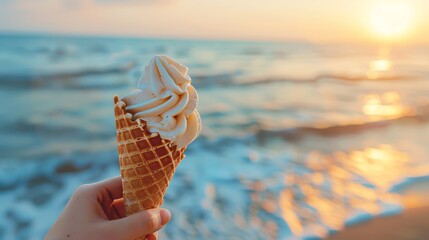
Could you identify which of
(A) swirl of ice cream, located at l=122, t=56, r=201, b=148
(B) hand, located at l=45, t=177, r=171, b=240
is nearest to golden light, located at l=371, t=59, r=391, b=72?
(A) swirl of ice cream, located at l=122, t=56, r=201, b=148

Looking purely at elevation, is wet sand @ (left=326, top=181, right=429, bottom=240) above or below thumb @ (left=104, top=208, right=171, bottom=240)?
below

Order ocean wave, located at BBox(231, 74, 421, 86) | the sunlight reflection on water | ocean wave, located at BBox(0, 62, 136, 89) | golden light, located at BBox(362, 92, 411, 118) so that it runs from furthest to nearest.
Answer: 1. ocean wave, located at BBox(231, 74, 421, 86)
2. ocean wave, located at BBox(0, 62, 136, 89)
3. golden light, located at BBox(362, 92, 411, 118)
4. the sunlight reflection on water

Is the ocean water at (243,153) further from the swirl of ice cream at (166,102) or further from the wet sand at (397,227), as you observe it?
the swirl of ice cream at (166,102)

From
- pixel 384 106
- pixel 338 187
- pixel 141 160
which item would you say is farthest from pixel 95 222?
pixel 384 106

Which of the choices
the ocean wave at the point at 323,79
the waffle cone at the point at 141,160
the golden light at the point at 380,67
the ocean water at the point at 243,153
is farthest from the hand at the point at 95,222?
the golden light at the point at 380,67

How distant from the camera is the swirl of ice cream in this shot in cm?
205

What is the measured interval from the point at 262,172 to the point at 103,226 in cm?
376

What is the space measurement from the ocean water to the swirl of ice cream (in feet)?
7.03

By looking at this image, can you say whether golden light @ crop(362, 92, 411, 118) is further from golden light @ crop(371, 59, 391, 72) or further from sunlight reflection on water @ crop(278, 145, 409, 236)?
golden light @ crop(371, 59, 391, 72)

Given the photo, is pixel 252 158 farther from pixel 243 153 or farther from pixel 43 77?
pixel 43 77

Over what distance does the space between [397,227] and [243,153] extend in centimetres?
260

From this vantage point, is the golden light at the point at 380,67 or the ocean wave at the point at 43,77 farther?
the golden light at the point at 380,67

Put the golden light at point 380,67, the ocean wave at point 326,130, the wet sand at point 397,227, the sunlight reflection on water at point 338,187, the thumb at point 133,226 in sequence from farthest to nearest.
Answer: the golden light at point 380,67 → the ocean wave at point 326,130 → the sunlight reflection on water at point 338,187 → the wet sand at point 397,227 → the thumb at point 133,226

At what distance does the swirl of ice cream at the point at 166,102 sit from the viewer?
2053 mm
